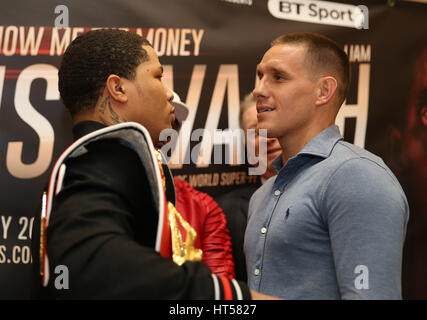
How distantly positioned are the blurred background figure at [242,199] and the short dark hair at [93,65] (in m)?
1.36

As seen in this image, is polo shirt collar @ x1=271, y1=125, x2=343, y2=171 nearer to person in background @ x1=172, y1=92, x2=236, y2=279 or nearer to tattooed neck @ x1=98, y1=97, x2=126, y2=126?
tattooed neck @ x1=98, y1=97, x2=126, y2=126

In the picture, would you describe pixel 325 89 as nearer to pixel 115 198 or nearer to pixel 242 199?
pixel 115 198

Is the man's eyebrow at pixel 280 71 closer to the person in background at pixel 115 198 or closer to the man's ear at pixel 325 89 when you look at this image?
the man's ear at pixel 325 89

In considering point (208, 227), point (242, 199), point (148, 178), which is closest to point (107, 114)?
point (148, 178)

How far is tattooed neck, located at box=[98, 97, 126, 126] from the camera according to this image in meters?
1.53

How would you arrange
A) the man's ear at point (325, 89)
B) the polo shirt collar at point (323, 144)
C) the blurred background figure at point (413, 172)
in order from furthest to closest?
the blurred background figure at point (413, 172), the man's ear at point (325, 89), the polo shirt collar at point (323, 144)

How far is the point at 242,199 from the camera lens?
2.88 m

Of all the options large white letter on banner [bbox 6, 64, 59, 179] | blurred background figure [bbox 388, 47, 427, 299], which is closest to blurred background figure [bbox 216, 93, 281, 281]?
blurred background figure [bbox 388, 47, 427, 299]

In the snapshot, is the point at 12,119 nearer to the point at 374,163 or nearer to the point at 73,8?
the point at 73,8

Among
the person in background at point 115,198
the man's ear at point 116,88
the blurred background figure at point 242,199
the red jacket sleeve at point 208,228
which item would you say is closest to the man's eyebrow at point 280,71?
the person in background at point 115,198

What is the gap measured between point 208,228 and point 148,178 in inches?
48.0

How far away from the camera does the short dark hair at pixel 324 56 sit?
1902 millimetres

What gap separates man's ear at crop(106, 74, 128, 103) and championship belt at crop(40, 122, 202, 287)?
9.8 inches

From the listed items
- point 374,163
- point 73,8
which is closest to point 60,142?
point 73,8
